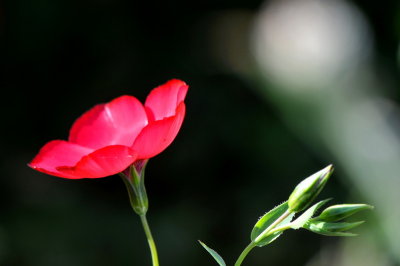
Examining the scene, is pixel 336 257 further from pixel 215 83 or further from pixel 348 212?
pixel 348 212

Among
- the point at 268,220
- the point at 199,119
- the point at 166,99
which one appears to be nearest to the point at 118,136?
the point at 166,99

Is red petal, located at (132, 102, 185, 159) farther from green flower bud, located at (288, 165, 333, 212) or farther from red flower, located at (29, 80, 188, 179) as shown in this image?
green flower bud, located at (288, 165, 333, 212)

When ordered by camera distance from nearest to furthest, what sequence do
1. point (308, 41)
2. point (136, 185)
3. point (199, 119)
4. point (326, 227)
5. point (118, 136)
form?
1. point (326, 227)
2. point (136, 185)
3. point (118, 136)
4. point (199, 119)
5. point (308, 41)

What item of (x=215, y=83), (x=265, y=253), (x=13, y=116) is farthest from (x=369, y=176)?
(x=13, y=116)

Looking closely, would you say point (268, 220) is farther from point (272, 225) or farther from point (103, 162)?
point (103, 162)

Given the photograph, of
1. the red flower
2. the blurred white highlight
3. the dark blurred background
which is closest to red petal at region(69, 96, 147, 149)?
the red flower

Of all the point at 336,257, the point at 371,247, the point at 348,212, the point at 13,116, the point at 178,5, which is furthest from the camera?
the point at 178,5

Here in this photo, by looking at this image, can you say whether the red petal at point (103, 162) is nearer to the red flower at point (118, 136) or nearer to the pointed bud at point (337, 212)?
the red flower at point (118, 136)
